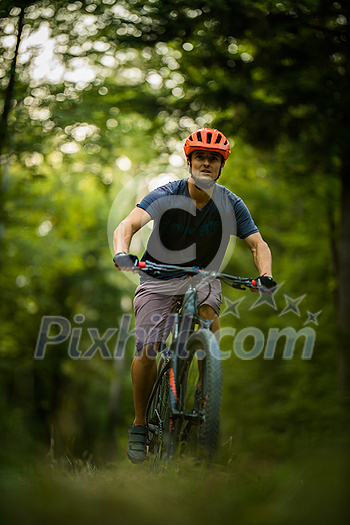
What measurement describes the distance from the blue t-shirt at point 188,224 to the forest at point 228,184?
5.32 feet

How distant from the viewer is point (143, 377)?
166 inches

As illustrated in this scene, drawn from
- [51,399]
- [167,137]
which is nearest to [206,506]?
[167,137]

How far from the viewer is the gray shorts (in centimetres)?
405

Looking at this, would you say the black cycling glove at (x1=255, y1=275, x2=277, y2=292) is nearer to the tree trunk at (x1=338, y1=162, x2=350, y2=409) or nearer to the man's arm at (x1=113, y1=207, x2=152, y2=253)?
the man's arm at (x1=113, y1=207, x2=152, y2=253)

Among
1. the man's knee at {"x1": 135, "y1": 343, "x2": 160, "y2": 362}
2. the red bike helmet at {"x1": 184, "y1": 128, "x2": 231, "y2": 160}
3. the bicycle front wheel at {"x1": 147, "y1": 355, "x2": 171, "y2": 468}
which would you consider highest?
the red bike helmet at {"x1": 184, "y1": 128, "x2": 231, "y2": 160}

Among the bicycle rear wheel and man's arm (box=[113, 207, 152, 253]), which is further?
man's arm (box=[113, 207, 152, 253])

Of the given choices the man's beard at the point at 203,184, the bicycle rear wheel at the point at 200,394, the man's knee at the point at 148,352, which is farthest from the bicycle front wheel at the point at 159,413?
the man's beard at the point at 203,184

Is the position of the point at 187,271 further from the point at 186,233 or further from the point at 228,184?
the point at 228,184

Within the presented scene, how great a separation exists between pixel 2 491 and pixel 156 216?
2256 millimetres

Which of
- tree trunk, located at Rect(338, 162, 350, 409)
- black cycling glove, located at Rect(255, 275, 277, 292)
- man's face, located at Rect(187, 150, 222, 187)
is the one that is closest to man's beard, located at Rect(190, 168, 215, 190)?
man's face, located at Rect(187, 150, 222, 187)

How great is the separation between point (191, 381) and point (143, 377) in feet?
2.78

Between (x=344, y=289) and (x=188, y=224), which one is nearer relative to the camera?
(x=188, y=224)

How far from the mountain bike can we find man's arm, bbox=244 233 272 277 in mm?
361

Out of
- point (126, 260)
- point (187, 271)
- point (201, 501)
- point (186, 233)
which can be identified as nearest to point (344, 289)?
point (186, 233)
